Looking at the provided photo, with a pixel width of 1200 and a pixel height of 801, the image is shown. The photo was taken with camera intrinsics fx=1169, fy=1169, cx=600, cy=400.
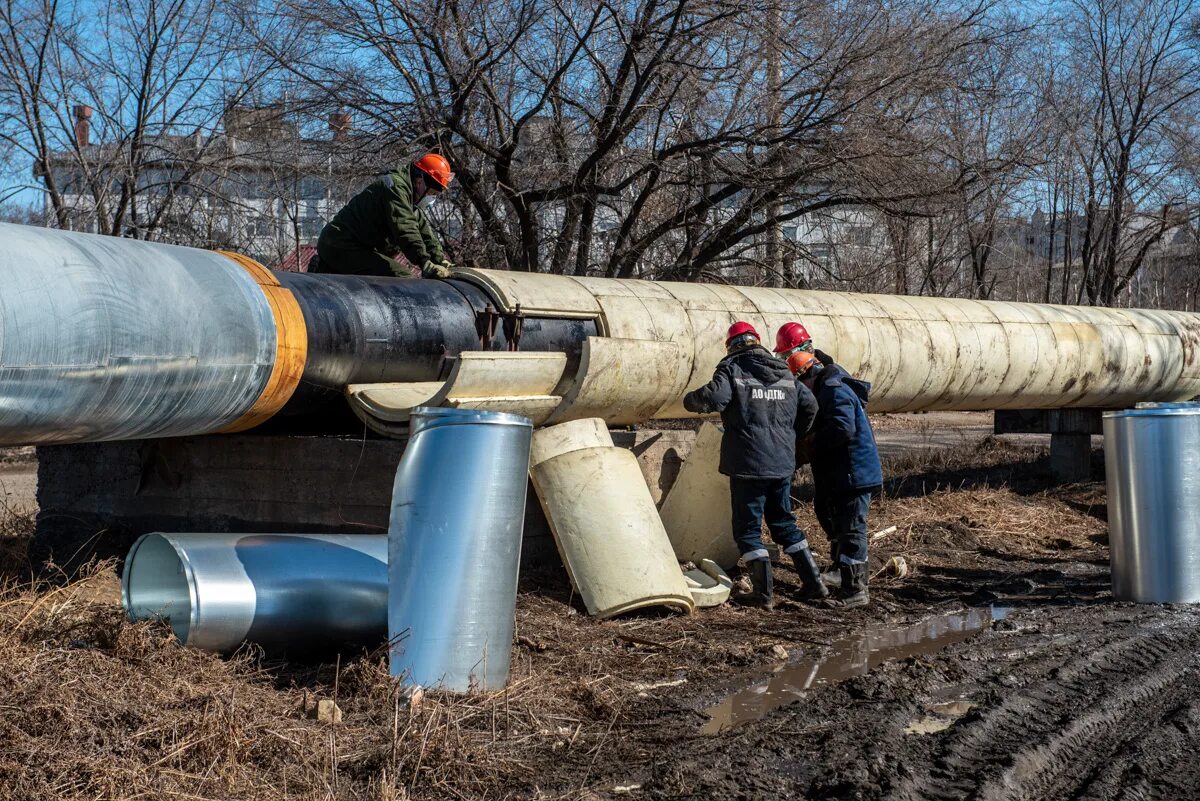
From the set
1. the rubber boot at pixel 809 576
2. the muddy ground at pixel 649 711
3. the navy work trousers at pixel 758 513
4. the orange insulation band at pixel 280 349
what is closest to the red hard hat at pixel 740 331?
the navy work trousers at pixel 758 513

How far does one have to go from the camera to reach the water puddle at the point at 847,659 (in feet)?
15.1

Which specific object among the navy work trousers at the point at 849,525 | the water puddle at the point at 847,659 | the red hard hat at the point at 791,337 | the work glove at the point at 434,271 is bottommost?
the water puddle at the point at 847,659

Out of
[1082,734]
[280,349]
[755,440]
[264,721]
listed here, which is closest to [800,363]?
[755,440]

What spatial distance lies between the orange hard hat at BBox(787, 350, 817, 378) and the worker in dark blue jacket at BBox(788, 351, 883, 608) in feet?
0.24

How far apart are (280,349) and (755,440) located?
2565 mm

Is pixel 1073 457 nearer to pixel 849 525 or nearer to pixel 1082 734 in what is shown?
pixel 849 525

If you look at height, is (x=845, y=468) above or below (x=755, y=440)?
below

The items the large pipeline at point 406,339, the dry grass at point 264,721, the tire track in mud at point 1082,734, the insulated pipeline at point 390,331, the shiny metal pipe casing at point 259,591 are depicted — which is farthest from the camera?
the insulated pipeline at point 390,331

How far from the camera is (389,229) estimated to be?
7238 mm

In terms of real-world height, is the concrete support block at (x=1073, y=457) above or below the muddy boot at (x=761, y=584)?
above

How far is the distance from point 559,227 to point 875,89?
129 inches

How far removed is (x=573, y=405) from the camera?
21.5 ft

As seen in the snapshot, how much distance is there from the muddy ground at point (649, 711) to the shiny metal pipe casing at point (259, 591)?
12 centimetres

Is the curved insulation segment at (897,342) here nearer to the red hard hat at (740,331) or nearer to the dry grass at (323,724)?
the red hard hat at (740,331)
